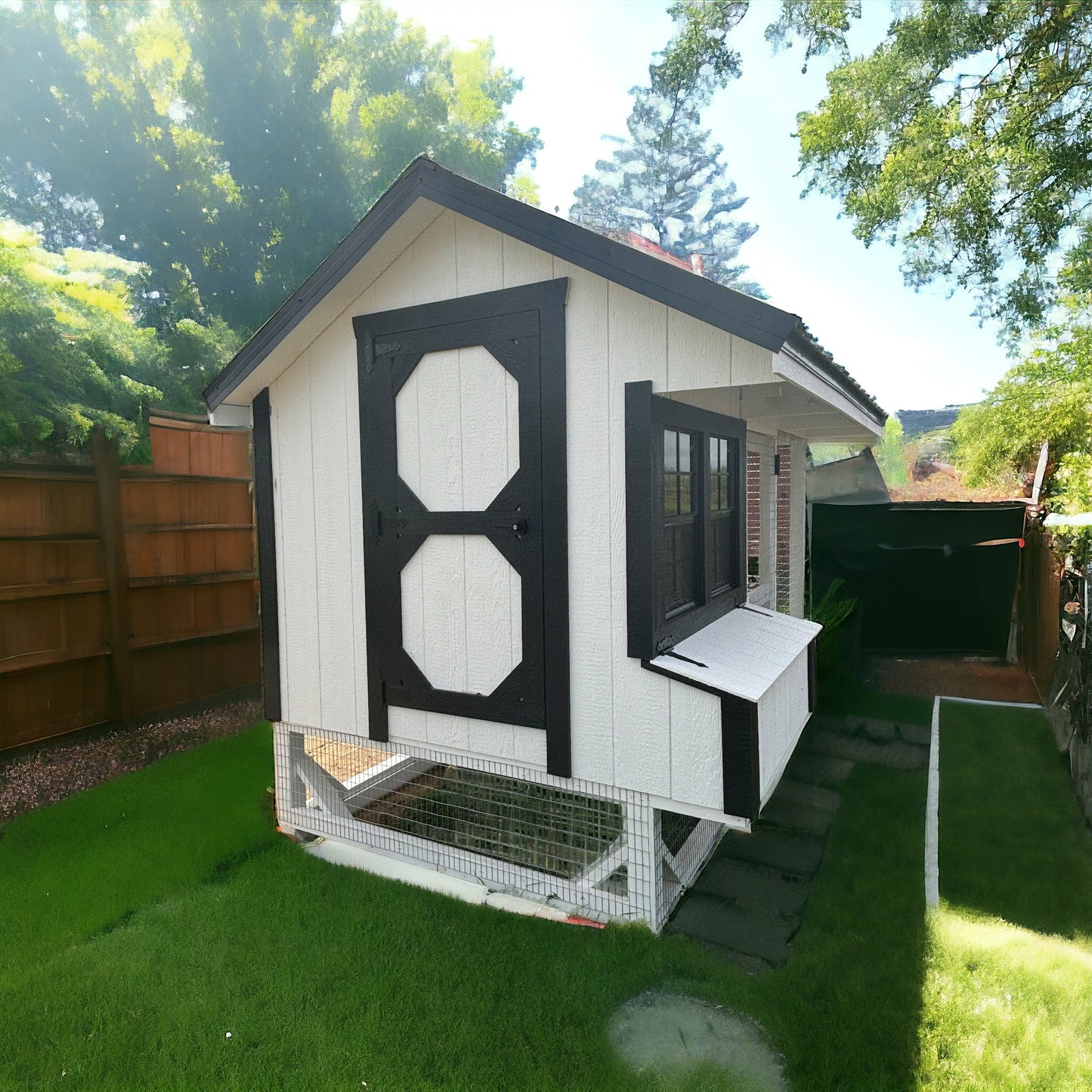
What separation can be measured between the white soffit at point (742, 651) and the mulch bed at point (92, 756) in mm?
4639

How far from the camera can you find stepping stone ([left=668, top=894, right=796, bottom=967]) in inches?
146

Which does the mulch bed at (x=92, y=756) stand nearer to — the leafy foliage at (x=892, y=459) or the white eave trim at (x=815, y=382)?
the white eave trim at (x=815, y=382)

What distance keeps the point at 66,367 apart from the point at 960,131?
10297 mm

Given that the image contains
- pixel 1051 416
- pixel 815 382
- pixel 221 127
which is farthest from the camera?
pixel 221 127

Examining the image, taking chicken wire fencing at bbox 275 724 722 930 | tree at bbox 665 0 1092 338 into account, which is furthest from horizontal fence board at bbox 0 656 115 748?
tree at bbox 665 0 1092 338

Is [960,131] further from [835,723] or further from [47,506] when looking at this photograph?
[47,506]

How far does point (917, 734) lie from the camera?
6.52m

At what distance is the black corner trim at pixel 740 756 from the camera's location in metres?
3.39

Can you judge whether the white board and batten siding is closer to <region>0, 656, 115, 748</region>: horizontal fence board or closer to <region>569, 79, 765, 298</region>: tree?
<region>0, 656, 115, 748</region>: horizontal fence board

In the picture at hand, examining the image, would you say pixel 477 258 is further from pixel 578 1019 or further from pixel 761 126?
pixel 761 126

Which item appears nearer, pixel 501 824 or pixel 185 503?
pixel 501 824

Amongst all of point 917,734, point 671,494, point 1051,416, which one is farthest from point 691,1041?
point 1051,416

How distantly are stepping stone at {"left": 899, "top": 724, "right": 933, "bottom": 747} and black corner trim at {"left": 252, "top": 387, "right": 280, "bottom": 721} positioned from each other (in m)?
5.04

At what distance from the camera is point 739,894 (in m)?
4.19
